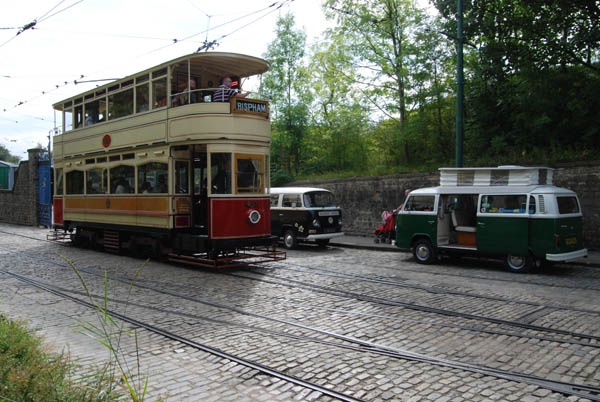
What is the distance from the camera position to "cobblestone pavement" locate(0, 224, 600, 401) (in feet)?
15.5

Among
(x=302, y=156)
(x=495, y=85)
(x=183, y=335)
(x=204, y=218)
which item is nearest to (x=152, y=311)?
(x=183, y=335)

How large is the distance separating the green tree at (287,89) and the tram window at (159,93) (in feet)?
57.2

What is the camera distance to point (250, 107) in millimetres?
11766

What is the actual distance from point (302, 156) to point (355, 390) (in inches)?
1060

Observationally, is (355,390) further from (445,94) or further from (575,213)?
(445,94)

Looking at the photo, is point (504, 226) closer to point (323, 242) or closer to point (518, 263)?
point (518, 263)

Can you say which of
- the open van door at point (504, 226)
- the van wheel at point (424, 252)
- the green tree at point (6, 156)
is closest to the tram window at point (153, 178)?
the van wheel at point (424, 252)

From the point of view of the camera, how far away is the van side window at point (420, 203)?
13.0 meters

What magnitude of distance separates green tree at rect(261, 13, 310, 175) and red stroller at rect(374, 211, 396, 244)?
14.4m

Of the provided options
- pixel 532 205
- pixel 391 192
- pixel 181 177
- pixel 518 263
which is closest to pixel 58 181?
pixel 181 177

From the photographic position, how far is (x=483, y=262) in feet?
43.0

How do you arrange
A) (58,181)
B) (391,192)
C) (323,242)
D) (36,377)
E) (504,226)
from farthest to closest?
(391,192), (58,181), (323,242), (504,226), (36,377)

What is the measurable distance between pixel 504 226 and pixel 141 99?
34.0ft

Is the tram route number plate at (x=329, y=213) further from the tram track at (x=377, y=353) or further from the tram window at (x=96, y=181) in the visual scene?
the tram track at (x=377, y=353)
